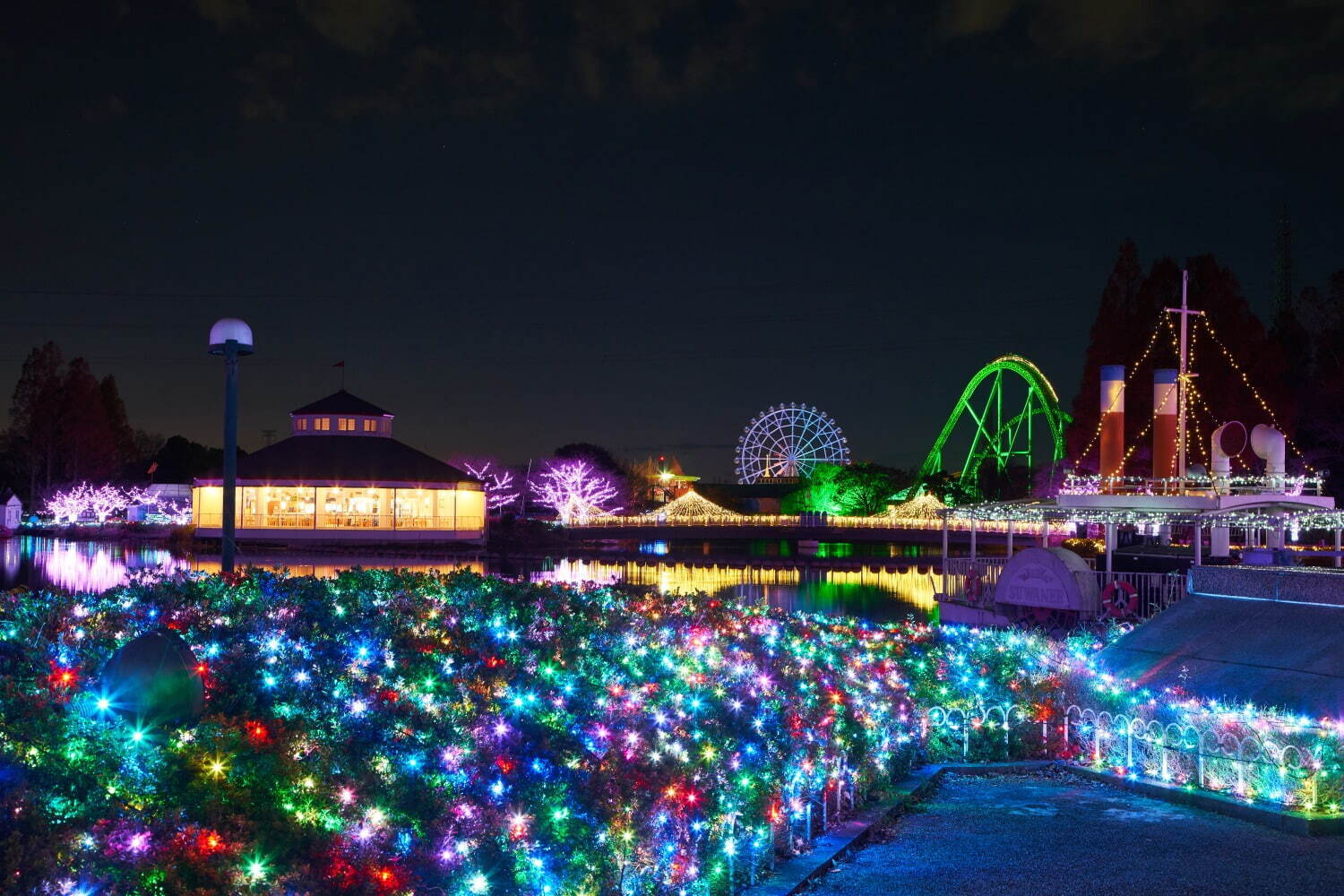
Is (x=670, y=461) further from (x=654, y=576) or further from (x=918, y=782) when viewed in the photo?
(x=918, y=782)

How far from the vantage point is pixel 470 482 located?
183 feet

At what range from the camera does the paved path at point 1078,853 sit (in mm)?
6598

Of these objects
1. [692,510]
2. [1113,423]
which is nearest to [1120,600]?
[1113,423]

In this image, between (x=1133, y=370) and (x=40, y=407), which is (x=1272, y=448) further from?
(x=40, y=407)

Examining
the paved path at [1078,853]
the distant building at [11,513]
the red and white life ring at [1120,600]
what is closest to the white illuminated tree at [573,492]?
the distant building at [11,513]

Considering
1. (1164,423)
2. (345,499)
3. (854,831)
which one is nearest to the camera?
(854,831)

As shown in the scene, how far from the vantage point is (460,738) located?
6000 millimetres

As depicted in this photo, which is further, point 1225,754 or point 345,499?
point 345,499

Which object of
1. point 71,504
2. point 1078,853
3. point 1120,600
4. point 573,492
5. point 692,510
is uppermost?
point 573,492

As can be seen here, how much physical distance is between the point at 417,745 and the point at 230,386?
8026 millimetres

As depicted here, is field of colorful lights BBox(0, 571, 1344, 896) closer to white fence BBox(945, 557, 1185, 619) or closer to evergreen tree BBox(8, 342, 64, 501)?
white fence BBox(945, 557, 1185, 619)

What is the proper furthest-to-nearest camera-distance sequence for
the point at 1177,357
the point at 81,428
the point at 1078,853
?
the point at 81,428
the point at 1177,357
the point at 1078,853

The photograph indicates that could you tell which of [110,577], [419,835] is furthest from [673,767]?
[110,577]

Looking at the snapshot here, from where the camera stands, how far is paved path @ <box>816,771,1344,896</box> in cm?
660
